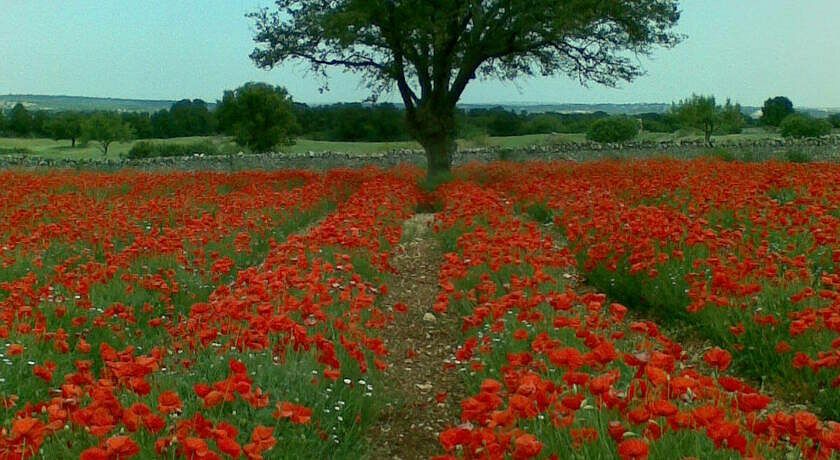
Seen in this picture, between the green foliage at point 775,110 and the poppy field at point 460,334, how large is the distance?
202 ft

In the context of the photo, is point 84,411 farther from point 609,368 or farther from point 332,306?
point 332,306

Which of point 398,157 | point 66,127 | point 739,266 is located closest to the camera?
point 739,266

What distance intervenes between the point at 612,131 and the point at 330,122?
2243 cm

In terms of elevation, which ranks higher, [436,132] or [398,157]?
[436,132]

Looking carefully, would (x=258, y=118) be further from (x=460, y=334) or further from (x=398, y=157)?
(x=460, y=334)

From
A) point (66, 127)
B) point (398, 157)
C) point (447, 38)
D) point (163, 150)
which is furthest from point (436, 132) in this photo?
point (66, 127)

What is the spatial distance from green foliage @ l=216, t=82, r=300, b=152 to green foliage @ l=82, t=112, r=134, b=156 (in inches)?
603

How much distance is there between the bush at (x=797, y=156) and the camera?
974 inches

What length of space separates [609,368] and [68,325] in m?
4.61

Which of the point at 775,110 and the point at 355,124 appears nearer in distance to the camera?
the point at 355,124

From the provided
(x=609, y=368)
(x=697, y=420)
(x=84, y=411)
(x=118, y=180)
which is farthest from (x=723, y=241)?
(x=118, y=180)

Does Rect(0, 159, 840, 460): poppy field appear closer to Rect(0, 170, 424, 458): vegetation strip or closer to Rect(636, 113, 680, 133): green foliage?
Rect(0, 170, 424, 458): vegetation strip

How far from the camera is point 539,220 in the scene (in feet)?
47.3

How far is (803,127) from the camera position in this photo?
50562mm
